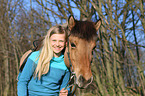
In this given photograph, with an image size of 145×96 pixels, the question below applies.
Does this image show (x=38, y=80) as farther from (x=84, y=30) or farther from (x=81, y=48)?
(x=84, y=30)

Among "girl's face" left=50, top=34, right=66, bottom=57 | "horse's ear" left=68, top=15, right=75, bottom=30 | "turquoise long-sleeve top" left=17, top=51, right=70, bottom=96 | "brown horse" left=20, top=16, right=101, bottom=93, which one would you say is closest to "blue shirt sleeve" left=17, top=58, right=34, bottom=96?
"turquoise long-sleeve top" left=17, top=51, right=70, bottom=96

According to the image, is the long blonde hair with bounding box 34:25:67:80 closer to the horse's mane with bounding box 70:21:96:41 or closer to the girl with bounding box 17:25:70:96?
the girl with bounding box 17:25:70:96

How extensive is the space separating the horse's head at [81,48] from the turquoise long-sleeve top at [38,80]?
231 mm

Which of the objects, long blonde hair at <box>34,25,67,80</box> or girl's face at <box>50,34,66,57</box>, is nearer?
long blonde hair at <box>34,25,67,80</box>

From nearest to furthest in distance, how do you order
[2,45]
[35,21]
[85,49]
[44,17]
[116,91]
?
[85,49], [116,91], [44,17], [35,21], [2,45]

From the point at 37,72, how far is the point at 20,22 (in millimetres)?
5511

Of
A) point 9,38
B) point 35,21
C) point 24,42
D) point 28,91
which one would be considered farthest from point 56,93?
point 24,42

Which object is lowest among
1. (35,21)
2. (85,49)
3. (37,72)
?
(37,72)

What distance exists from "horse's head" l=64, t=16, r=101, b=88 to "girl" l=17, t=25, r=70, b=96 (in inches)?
6.9

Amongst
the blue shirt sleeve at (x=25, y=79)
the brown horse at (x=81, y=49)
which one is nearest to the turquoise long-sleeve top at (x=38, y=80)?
the blue shirt sleeve at (x=25, y=79)

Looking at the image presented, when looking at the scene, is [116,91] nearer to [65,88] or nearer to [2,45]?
[65,88]

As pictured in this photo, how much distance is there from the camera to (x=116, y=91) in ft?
15.7

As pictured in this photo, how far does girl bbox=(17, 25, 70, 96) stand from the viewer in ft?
6.33

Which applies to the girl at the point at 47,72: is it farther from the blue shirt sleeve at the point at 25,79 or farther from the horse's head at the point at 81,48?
the horse's head at the point at 81,48
